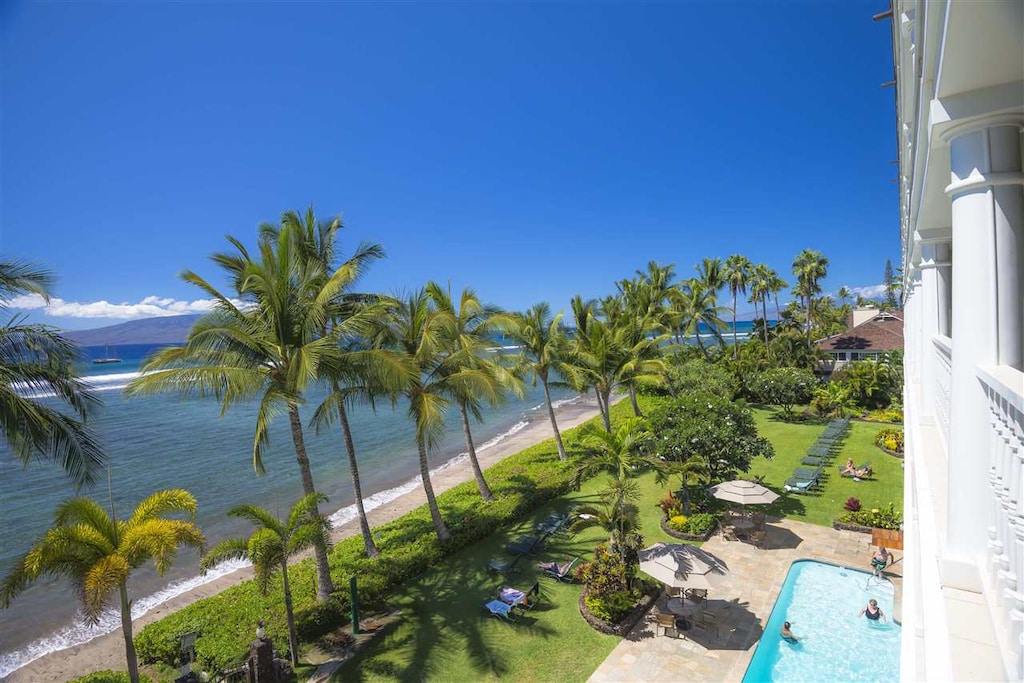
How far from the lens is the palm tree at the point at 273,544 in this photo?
9148 mm

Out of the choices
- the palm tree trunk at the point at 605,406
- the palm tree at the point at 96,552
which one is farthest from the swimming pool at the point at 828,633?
the palm tree at the point at 96,552

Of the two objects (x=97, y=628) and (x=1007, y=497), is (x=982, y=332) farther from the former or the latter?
(x=97, y=628)

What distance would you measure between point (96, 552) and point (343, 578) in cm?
604

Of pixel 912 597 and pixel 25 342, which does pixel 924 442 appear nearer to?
pixel 912 597

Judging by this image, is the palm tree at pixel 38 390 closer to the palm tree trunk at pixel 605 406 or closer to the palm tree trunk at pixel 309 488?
the palm tree trunk at pixel 309 488

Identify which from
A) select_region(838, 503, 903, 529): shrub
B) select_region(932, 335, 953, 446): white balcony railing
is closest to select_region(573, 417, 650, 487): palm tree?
select_region(838, 503, 903, 529): shrub

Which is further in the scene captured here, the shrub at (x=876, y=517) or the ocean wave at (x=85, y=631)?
the shrub at (x=876, y=517)

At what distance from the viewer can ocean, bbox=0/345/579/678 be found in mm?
14023

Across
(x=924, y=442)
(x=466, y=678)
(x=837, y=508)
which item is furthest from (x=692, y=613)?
(x=837, y=508)

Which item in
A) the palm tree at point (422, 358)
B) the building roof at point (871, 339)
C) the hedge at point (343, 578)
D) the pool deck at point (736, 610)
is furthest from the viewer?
the building roof at point (871, 339)

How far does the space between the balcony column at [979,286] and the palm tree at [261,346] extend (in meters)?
9.92

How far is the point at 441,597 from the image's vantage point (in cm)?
1201

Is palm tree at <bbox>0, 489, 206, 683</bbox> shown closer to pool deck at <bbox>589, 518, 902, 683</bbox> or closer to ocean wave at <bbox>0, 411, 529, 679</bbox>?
ocean wave at <bbox>0, 411, 529, 679</bbox>

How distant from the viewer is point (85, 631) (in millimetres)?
13156
